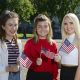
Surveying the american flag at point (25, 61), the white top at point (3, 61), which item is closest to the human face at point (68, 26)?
the american flag at point (25, 61)

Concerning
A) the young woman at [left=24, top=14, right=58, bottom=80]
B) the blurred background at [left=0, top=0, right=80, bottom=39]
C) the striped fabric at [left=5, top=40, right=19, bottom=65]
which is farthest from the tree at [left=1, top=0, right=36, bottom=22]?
the striped fabric at [left=5, top=40, right=19, bottom=65]

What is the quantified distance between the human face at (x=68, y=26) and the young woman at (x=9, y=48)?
2.49ft

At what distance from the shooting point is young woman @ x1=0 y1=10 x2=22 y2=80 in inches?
195

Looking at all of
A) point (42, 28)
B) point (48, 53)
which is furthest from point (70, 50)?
point (42, 28)

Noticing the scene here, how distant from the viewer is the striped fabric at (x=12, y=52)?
16.6 feet

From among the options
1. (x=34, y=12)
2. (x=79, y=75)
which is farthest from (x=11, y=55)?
(x=34, y=12)

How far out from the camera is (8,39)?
5117mm

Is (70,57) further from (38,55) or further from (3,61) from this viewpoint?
(3,61)

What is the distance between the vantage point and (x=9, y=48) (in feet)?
16.6

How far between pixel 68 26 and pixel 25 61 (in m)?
0.84

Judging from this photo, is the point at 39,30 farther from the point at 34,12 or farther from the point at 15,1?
the point at 34,12

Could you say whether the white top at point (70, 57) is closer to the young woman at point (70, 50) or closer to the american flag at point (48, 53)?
the young woman at point (70, 50)

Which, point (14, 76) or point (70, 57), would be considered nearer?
point (14, 76)

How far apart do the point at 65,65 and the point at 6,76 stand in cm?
92
